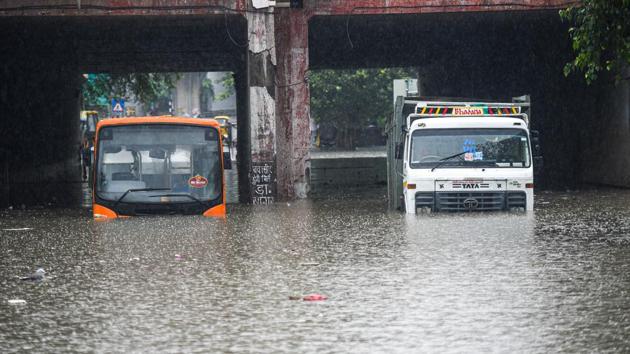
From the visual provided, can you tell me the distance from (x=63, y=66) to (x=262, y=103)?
15234 mm

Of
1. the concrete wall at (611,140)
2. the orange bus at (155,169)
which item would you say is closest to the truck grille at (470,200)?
the orange bus at (155,169)

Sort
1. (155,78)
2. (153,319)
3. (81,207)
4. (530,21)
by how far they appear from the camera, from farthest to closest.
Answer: (155,78)
(530,21)
(81,207)
(153,319)

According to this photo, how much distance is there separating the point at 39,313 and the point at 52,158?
1384 inches

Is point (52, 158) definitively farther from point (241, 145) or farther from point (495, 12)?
point (495, 12)

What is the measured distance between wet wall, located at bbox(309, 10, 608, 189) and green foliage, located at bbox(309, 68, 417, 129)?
2875cm

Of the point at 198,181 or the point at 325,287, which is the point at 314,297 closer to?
the point at 325,287

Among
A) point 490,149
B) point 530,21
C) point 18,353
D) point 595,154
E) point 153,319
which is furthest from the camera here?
point 595,154

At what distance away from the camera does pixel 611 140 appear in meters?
33.9

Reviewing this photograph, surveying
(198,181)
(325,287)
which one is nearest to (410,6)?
(198,181)

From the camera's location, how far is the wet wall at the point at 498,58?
3428 centimetres

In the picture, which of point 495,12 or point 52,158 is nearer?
point 495,12

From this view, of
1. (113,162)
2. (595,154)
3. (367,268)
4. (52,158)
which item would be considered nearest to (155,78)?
(52,158)

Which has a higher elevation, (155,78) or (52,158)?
(155,78)

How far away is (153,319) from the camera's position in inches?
346
